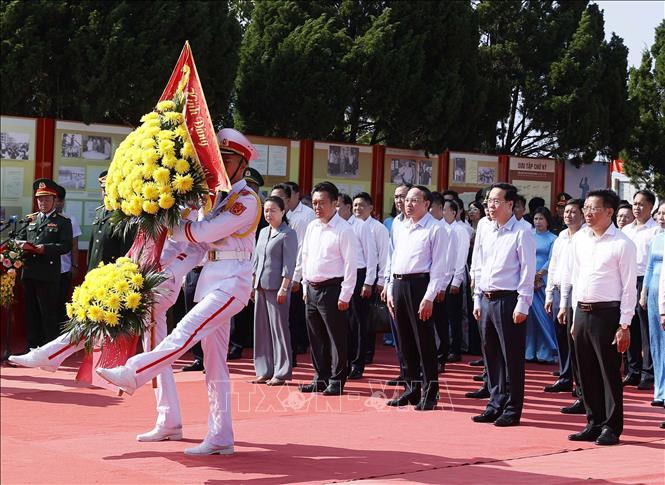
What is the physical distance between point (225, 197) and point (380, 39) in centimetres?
967

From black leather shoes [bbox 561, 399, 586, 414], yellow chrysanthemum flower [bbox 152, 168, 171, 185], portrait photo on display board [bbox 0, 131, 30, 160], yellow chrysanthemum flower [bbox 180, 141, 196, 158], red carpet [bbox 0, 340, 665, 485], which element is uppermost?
portrait photo on display board [bbox 0, 131, 30, 160]

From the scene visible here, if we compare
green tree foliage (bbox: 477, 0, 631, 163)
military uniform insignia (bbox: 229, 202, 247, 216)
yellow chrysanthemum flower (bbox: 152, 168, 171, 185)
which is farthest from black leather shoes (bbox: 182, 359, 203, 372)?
green tree foliage (bbox: 477, 0, 631, 163)

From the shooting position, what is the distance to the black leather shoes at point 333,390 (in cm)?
997

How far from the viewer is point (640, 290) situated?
11500 mm

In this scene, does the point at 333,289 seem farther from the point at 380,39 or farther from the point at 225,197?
the point at 380,39

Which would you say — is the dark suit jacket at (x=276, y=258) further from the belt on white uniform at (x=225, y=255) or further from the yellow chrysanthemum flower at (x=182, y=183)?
the yellow chrysanthemum flower at (x=182, y=183)

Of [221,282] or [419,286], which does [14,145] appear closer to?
[419,286]

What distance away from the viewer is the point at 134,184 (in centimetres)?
659

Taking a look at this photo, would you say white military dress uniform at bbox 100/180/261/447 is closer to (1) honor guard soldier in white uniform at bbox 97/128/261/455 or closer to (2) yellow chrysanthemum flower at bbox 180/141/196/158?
(1) honor guard soldier in white uniform at bbox 97/128/261/455

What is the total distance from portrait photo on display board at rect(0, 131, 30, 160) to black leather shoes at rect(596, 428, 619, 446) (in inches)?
304

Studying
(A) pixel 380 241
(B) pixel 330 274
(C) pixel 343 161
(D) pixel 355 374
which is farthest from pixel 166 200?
(C) pixel 343 161

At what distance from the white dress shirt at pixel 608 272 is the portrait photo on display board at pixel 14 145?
7.22m

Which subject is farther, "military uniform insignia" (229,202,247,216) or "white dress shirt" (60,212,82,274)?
"white dress shirt" (60,212,82,274)

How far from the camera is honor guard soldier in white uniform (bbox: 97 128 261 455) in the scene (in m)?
6.71
